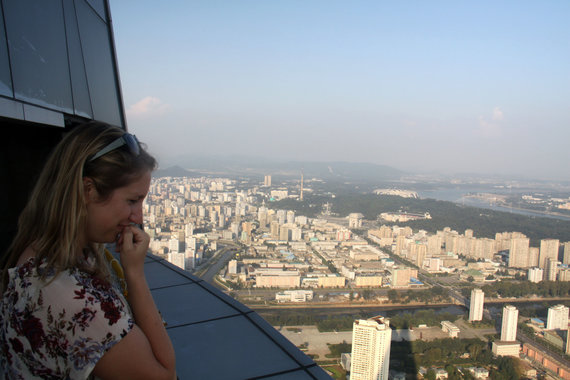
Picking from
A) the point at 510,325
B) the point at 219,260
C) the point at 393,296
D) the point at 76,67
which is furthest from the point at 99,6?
the point at 219,260

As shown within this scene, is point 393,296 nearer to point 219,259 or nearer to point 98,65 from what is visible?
point 219,259

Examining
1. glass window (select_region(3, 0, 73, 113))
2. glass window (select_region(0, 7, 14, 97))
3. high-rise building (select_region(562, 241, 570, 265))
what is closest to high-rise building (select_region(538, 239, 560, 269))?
high-rise building (select_region(562, 241, 570, 265))

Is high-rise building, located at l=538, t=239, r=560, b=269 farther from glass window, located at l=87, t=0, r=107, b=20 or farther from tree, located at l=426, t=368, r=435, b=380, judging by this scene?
glass window, located at l=87, t=0, r=107, b=20

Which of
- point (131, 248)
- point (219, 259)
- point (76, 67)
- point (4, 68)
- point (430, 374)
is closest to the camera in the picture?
point (131, 248)

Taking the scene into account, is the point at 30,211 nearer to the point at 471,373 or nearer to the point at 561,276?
the point at 471,373

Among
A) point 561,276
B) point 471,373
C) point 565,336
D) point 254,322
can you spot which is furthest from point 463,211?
point 254,322

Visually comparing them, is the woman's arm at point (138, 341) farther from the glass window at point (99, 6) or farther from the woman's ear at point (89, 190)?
the glass window at point (99, 6)
